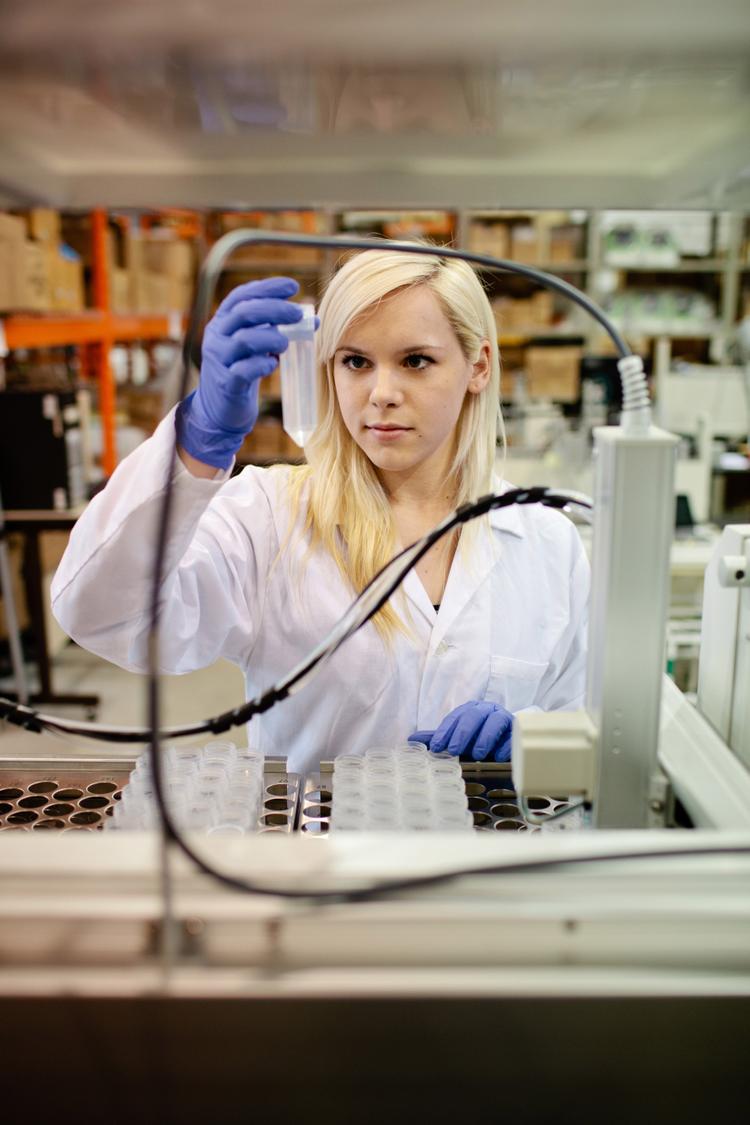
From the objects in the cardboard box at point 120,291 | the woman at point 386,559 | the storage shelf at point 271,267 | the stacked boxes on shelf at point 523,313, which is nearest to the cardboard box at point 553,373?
the stacked boxes on shelf at point 523,313

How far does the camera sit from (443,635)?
1448mm

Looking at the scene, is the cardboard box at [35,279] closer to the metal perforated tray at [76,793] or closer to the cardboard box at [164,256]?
the cardboard box at [164,256]

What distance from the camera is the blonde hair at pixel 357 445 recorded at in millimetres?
1358

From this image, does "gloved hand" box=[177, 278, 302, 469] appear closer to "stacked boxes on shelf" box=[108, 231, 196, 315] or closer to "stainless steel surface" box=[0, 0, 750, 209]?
"stainless steel surface" box=[0, 0, 750, 209]

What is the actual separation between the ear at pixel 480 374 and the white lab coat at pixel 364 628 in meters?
0.23

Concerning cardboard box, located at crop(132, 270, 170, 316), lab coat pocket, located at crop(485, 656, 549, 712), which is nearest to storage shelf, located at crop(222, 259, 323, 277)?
cardboard box, located at crop(132, 270, 170, 316)

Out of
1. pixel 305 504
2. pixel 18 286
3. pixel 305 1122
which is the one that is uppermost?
pixel 18 286

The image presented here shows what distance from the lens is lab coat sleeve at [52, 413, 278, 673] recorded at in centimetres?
101

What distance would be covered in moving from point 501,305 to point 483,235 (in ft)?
1.46

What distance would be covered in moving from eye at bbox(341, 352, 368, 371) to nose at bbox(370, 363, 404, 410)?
1.3 inches

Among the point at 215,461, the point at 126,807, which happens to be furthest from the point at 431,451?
the point at 126,807

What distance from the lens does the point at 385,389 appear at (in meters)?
1.32

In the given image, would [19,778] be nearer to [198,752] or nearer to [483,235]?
[198,752]

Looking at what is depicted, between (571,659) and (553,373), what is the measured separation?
14.0ft
